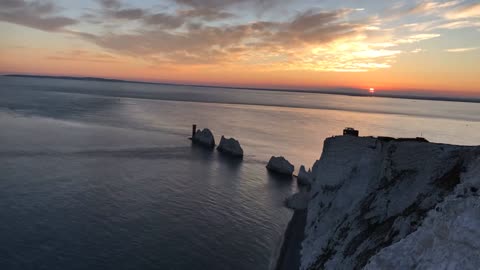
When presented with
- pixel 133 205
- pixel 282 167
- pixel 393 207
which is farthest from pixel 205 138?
pixel 393 207

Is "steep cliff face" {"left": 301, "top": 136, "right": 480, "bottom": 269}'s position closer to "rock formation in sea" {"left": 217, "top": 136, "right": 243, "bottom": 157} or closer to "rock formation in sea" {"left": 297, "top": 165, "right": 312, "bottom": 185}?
"rock formation in sea" {"left": 297, "top": 165, "right": 312, "bottom": 185}

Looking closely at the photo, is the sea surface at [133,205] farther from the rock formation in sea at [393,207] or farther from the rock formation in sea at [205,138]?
the rock formation in sea at [393,207]

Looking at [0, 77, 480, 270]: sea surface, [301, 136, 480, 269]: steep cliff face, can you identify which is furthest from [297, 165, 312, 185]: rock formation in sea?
[301, 136, 480, 269]: steep cliff face

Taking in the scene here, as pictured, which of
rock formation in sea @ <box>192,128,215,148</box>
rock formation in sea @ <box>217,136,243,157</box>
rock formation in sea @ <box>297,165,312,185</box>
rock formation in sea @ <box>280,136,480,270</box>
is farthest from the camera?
rock formation in sea @ <box>192,128,215,148</box>

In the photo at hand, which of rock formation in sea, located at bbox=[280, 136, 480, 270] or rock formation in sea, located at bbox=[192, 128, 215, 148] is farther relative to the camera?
rock formation in sea, located at bbox=[192, 128, 215, 148]

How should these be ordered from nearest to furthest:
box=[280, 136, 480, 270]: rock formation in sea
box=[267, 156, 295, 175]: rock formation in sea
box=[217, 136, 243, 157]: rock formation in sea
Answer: box=[280, 136, 480, 270]: rock formation in sea → box=[267, 156, 295, 175]: rock formation in sea → box=[217, 136, 243, 157]: rock formation in sea

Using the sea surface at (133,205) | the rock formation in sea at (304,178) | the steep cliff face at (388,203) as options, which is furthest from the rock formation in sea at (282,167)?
the steep cliff face at (388,203)
